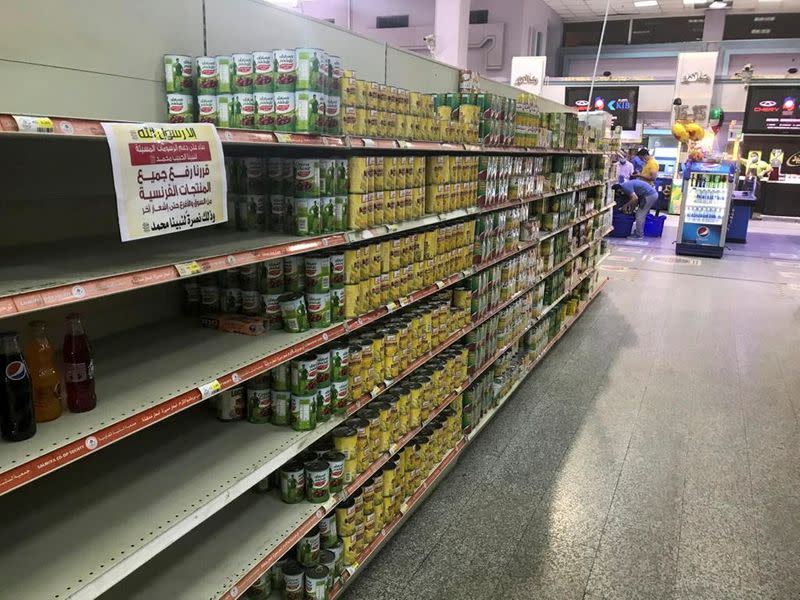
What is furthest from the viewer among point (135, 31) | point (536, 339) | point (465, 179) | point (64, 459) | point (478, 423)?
point (536, 339)

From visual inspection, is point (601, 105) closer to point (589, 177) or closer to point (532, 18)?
point (532, 18)

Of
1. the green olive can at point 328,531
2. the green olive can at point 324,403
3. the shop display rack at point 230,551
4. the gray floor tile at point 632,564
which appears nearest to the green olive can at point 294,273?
the green olive can at point 324,403

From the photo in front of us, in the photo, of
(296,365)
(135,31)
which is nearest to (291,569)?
(296,365)

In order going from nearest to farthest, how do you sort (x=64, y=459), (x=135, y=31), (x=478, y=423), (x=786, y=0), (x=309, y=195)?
(x=64, y=459)
(x=135, y=31)
(x=309, y=195)
(x=478, y=423)
(x=786, y=0)

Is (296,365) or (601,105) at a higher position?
(601,105)

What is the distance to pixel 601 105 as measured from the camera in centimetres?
1469

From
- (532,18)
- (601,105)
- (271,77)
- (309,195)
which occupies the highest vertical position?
(532,18)

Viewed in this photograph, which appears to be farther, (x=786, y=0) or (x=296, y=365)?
(x=786, y=0)

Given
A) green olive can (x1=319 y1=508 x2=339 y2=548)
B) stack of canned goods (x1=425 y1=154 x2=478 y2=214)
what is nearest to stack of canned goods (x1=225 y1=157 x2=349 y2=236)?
stack of canned goods (x1=425 y1=154 x2=478 y2=214)

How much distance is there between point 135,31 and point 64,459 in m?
1.35

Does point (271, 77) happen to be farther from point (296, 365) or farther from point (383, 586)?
point (383, 586)

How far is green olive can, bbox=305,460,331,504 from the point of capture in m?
2.44

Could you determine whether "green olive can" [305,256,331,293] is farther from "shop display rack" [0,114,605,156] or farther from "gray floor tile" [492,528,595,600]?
"gray floor tile" [492,528,595,600]

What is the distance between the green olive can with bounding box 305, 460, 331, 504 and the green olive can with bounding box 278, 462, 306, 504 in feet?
0.08
